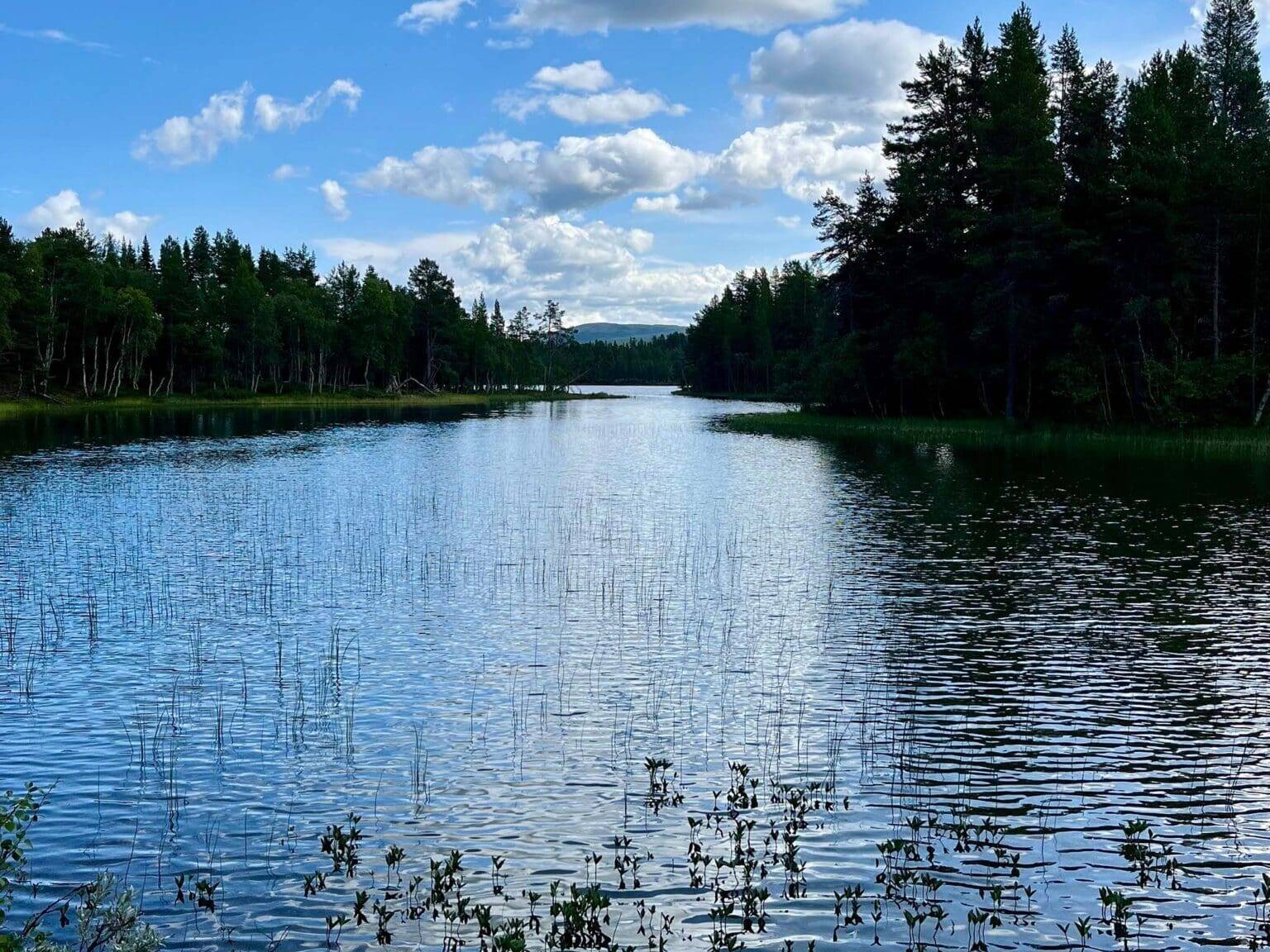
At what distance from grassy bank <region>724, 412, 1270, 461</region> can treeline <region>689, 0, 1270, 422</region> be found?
2437 mm

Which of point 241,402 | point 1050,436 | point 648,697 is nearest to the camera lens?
point 648,697

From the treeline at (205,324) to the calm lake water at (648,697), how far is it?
91.6m

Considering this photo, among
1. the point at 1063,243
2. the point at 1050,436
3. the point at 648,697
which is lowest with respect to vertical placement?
the point at 648,697

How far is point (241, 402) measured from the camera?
5664 inches

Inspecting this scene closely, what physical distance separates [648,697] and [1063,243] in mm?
67282

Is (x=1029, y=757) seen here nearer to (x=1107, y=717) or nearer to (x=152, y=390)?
(x=1107, y=717)

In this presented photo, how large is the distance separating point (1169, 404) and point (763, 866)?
6537cm

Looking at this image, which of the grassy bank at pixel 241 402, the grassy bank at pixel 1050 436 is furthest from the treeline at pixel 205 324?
the grassy bank at pixel 1050 436

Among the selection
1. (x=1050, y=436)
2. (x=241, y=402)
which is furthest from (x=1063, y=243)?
(x=241, y=402)

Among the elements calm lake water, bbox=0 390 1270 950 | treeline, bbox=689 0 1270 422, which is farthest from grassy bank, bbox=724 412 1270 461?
calm lake water, bbox=0 390 1270 950

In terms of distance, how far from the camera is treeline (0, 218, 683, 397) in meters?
123

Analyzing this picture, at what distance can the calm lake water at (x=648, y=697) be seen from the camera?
11930 mm

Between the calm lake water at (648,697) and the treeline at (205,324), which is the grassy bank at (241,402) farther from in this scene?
the calm lake water at (648,697)

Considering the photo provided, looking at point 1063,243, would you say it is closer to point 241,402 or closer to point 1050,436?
point 1050,436
